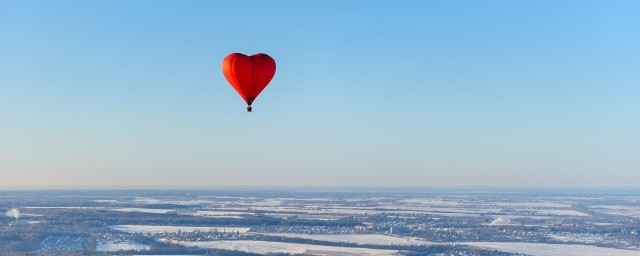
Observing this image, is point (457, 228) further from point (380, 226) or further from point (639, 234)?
point (639, 234)

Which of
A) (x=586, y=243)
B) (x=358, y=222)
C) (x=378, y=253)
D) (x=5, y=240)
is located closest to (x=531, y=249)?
(x=586, y=243)

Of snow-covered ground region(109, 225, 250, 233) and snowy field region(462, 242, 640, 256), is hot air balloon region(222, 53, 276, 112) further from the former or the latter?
snow-covered ground region(109, 225, 250, 233)

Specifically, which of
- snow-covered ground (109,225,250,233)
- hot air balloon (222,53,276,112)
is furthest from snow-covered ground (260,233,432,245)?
hot air balloon (222,53,276,112)

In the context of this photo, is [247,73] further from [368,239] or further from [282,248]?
[368,239]

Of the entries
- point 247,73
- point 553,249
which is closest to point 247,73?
point 247,73

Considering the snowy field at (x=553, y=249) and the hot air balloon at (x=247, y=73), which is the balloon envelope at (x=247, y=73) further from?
the snowy field at (x=553, y=249)

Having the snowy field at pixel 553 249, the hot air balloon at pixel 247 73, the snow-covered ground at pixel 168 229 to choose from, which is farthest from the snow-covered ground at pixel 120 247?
Result: the hot air balloon at pixel 247 73

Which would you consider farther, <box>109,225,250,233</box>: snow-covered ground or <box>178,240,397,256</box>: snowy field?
<box>109,225,250,233</box>: snow-covered ground
